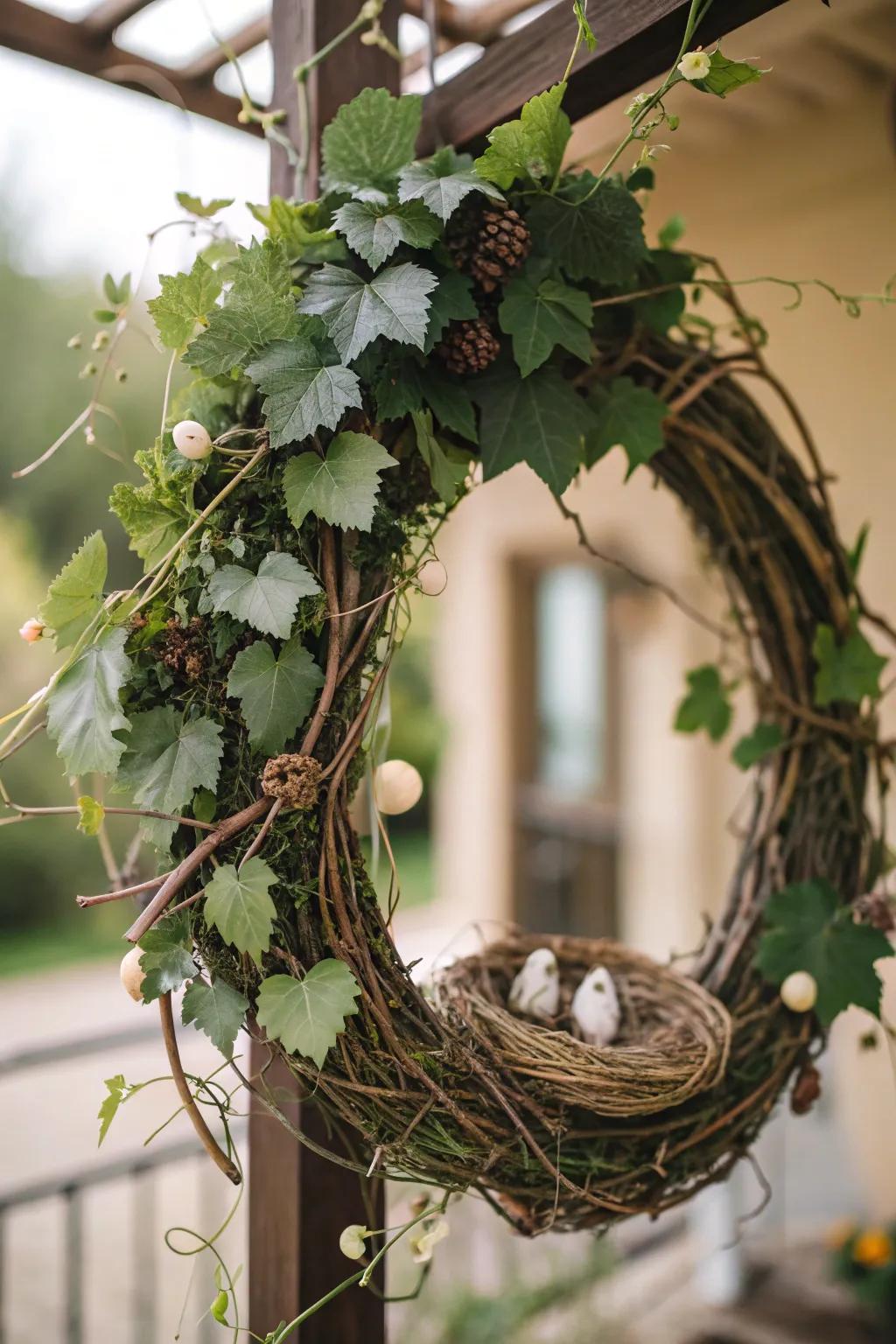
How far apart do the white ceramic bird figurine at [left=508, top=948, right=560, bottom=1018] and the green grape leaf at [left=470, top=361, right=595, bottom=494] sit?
1.43ft

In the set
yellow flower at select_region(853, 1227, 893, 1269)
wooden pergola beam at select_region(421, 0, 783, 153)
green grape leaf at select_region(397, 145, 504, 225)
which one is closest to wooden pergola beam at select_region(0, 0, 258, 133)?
wooden pergola beam at select_region(421, 0, 783, 153)

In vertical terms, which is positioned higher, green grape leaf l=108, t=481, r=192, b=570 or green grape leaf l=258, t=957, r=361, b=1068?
green grape leaf l=108, t=481, r=192, b=570

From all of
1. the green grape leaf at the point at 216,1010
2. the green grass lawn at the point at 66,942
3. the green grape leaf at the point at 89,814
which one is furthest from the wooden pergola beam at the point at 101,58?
the green grass lawn at the point at 66,942

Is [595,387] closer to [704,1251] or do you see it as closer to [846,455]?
[846,455]

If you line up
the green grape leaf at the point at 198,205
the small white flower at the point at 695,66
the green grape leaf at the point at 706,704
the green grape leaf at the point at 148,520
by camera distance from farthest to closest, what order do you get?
the green grape leaf at the point at 706,704, the green grape leaf at the point at 198,205, the green grape leaf at the point at 148,520, the small white flower at the point at 695,66

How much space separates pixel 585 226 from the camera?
2.52 ft

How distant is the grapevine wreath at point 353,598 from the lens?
26.3 inches

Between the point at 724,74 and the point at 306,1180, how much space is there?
0.93 metres

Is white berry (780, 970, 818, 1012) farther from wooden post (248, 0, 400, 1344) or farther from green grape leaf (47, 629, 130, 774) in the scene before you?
green grape leaf (47, 629, 130, 774)

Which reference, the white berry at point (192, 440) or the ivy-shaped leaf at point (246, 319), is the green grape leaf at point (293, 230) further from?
the white berry at point (192, 440)

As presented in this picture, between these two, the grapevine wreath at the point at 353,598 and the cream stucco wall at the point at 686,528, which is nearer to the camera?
the grapevine wreath at the point at 353,598

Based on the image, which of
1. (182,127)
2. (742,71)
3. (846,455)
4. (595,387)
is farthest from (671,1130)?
(846,455)

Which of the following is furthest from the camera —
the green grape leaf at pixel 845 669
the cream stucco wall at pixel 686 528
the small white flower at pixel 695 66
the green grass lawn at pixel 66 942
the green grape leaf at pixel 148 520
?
the green grass lawn at pixel 66 942

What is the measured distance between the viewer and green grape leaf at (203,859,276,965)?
64cm
